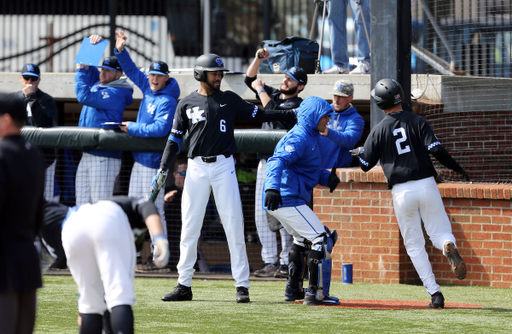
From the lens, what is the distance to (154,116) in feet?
26.8

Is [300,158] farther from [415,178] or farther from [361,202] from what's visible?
[361,202]

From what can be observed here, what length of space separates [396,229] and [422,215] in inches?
61.9

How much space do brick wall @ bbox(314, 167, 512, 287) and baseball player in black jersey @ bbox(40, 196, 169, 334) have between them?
4569 millimetres

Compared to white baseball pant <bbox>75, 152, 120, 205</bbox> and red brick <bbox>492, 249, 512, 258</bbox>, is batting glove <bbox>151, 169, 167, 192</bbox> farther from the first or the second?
red brick <bbox>492, 249, 512, 258</bbox>

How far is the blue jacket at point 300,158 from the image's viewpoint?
6.15m

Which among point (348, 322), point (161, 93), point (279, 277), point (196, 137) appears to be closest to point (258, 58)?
point (161, 93)

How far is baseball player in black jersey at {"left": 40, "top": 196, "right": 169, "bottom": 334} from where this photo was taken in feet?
11.3

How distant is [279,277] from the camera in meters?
7.93

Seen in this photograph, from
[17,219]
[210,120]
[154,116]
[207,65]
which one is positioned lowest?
[17,219]

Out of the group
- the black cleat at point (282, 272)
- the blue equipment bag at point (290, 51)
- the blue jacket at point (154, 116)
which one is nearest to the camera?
the black cleat at point (282, 272)

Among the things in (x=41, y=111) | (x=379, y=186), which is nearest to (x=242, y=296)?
(x=379, y=186)

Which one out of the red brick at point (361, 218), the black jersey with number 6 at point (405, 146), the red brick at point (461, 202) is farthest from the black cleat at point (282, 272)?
the black jersey with number 6 at point (405, 146)

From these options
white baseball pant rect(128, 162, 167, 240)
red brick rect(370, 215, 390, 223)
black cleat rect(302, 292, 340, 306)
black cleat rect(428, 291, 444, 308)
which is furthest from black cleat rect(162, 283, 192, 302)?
red brick rect(370, 215, 390, 223)

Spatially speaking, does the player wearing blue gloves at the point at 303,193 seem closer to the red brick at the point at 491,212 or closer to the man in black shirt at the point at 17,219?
the red brick at the point at 491,212
